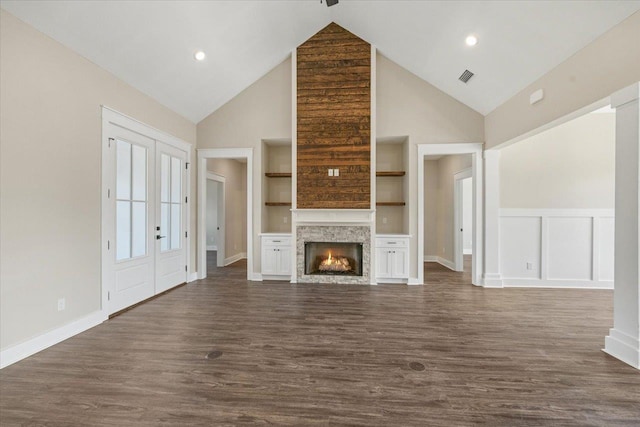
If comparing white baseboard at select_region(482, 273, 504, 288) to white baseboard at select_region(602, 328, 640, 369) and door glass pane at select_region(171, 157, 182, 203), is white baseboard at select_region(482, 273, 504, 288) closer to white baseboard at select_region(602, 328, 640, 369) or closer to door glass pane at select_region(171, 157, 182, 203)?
white baseboard at select_region(602, 328, 640, 369)

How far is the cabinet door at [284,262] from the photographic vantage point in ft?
17.4

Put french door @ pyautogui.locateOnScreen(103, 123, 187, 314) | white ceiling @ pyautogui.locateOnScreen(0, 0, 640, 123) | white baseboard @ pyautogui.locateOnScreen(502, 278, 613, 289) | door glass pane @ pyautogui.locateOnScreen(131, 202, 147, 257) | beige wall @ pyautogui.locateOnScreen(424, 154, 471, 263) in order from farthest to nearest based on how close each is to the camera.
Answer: beige wall @ pyautogui.locateOnScreen(424, 154, 471, 263) → white baseboard @ pyautogui.locateOnScreen(502, 278, 613, 289) → door glass pane @ pyautogui.locateOnScreen(131, 202, 147, 257) → french door @ pyautogui.locateOnScreen(103, 123, 187, 314) → white ceiling @ pyautogui.locateOnScreen(0, 0, 640, 123)

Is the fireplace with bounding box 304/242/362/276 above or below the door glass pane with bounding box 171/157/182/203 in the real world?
below

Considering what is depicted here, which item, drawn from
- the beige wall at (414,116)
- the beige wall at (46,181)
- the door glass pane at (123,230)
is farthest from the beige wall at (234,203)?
the beige wall at (414,116)

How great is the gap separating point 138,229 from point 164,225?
22.7 inches

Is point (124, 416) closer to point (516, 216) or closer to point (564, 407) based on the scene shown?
point (564, 407)

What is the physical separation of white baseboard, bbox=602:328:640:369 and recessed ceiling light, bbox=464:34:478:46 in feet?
11.7

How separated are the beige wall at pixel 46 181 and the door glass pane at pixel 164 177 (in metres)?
1.15

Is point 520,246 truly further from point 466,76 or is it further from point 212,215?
point 212,215

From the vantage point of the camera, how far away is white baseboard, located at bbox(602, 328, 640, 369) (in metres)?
2.31

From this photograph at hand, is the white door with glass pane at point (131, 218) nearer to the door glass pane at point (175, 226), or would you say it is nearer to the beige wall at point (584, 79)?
the door glass pane at point (175, 226)

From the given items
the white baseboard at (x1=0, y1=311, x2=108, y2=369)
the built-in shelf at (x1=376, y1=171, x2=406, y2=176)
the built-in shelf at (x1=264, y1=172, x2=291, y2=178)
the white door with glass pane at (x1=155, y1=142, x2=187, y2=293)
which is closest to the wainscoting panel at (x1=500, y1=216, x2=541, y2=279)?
the built-in shelf at (x1=376, y1=171, x2=406, y2=176)

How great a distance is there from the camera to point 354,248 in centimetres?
530

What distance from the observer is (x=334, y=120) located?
197 inches
